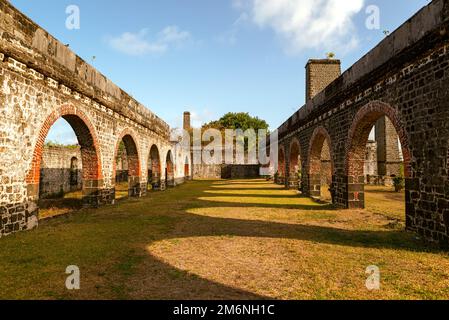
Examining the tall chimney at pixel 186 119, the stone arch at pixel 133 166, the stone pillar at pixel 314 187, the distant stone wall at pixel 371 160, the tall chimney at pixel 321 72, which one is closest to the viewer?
the stone arch at pixel 133 166

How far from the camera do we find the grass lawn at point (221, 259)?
3.01 meters

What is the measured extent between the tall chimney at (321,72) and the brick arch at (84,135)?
1565 centimetres

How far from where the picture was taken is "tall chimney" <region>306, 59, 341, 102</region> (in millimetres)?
20656

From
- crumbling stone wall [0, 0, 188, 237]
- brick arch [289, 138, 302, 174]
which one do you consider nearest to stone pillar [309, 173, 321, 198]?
brick arch [289, 138, 302, 174]

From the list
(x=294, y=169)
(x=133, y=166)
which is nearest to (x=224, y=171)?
(x=294, y=169)

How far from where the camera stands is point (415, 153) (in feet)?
18.1

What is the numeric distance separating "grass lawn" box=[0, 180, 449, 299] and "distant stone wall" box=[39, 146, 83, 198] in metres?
9.36

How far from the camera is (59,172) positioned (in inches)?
637

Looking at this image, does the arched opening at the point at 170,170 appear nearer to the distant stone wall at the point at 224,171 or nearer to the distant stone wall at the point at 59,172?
the distant stone wall at the point at 59,172

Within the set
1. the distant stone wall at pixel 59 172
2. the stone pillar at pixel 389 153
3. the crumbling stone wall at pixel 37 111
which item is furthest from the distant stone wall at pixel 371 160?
the distant stone wall at pixel 59 172

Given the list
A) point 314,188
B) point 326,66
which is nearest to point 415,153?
point 314,188

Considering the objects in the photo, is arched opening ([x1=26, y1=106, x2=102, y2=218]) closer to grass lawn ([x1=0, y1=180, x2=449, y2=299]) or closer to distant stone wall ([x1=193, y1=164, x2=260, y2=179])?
grass lawn ([x1=0, y1=180, x2=449, y2=299])

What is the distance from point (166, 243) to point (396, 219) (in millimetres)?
5379
